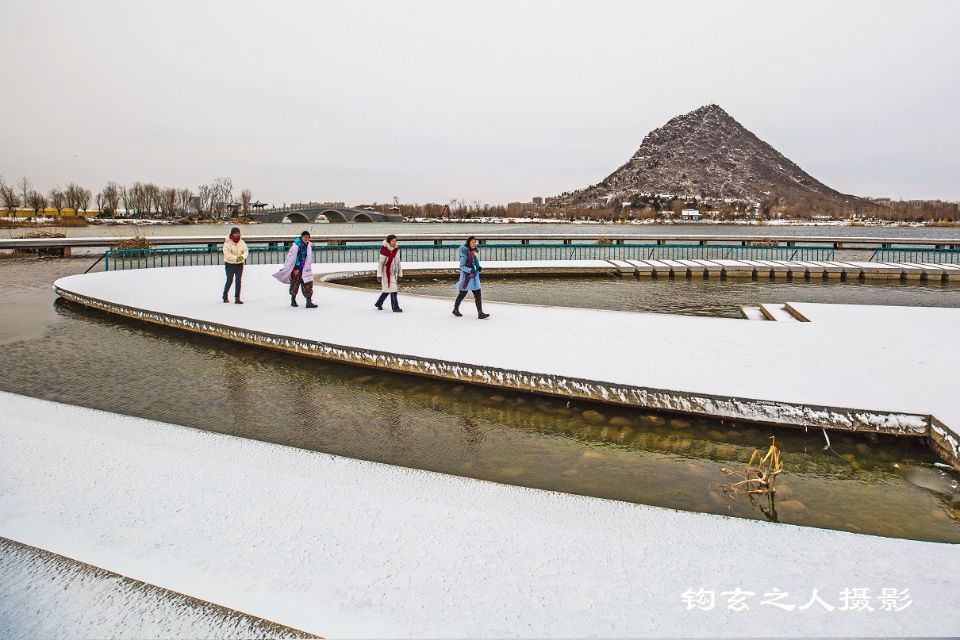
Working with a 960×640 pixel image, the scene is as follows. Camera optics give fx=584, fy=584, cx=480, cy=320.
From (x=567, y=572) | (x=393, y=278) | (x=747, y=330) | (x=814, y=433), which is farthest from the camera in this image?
(x=393, y=278)

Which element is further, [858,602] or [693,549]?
[693,549]

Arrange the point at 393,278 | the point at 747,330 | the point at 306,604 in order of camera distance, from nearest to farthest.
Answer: the point at 306,604, the point at 747,330, the point at 393,278

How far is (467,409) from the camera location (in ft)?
24.2

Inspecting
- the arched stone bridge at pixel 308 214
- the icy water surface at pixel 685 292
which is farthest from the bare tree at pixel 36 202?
the icy water surface at pixel 685 292

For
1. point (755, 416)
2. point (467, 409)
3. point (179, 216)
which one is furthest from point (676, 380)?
point (179, 216)

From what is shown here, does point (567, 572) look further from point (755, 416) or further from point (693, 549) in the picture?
point (755, 416)

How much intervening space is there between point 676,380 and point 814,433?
1.58 metres

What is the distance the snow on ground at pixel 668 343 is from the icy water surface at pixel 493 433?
0.49 meters

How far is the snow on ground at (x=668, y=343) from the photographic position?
7.05m

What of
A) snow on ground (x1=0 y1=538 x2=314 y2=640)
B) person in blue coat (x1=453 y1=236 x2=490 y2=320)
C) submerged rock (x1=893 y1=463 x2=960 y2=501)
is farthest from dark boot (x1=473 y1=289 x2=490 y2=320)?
snow on ground (x1=0 y1=538 x2=314 y2=640)

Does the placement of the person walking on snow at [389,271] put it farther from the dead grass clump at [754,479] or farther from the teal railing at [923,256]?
the teal railing at [923,256]

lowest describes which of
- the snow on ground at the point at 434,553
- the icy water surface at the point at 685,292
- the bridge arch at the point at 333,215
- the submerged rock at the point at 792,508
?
the submerged rock at the point at 792,508

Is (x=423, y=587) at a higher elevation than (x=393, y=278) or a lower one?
lower

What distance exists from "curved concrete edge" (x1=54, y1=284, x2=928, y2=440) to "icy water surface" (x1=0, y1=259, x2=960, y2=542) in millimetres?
147
